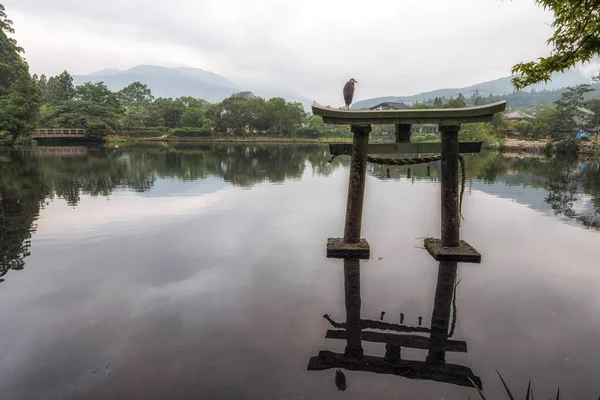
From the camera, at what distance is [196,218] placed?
1289 cm

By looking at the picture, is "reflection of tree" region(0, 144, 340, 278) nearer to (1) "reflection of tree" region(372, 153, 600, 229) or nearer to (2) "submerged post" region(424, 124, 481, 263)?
(2) "submerged post" region(424, 124, 481, 263)

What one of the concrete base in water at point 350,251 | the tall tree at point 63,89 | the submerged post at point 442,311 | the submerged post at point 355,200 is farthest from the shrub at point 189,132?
the submerged post at point 442,311

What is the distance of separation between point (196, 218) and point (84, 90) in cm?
6664

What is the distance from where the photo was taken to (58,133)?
57500 mm

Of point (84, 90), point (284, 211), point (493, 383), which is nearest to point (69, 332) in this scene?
point (493, 383)

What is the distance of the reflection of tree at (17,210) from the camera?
351 inches

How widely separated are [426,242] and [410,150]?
8.00 ft

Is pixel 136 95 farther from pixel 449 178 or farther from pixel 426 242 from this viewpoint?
pixel 449 178

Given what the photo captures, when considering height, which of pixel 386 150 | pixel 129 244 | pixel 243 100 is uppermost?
pixel 243 100

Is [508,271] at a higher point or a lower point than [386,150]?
lower

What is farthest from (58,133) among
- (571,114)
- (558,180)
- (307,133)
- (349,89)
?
(571,114)

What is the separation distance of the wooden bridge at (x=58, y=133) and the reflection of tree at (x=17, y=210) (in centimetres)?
3702

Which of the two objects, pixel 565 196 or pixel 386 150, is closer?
pixel 386 150

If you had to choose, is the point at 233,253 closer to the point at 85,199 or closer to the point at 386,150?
the point at 386,150
